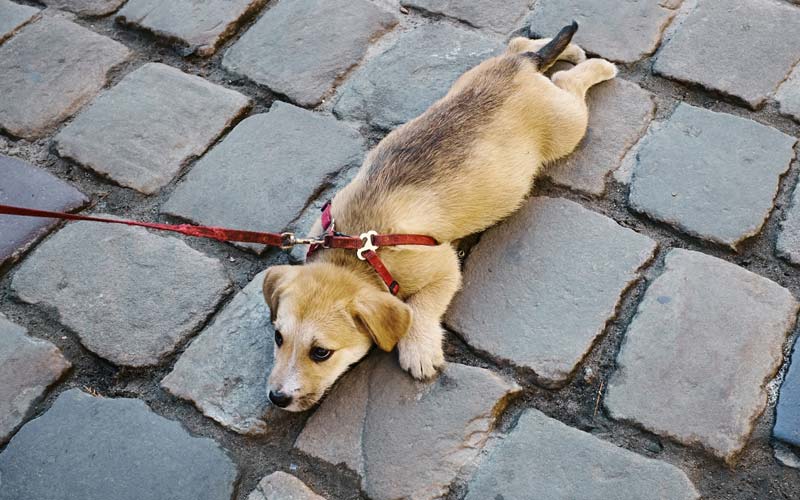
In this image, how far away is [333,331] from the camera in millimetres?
3039

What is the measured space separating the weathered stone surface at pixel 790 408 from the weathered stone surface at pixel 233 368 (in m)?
1.90

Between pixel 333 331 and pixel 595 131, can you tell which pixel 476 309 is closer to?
pixel 333 331

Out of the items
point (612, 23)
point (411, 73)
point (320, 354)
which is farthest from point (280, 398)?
point (612, 23)

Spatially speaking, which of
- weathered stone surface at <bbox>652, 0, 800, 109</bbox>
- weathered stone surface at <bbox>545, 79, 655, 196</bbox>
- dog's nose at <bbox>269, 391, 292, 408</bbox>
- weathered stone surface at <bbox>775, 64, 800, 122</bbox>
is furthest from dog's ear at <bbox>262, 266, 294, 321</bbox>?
weathered stone surface at <bbox>775, 64, 800, 122</bbox>

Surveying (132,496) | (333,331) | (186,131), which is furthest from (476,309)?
(186,131)

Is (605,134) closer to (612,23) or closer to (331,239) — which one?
(612,23)

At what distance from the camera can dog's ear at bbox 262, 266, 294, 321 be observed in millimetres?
3154

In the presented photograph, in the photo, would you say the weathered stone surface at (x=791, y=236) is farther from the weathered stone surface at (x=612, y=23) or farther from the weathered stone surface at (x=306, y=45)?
the weathered stone surface at (x=306, y=45)

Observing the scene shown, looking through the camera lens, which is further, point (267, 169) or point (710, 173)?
point (267, 169)

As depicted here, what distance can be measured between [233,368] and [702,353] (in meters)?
1.85

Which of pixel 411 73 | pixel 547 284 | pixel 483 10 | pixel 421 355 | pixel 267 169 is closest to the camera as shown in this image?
pixel 421 355

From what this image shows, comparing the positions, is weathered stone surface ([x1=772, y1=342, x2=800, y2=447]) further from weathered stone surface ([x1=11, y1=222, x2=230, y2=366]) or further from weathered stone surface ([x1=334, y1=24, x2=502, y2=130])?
weathered stone surface ([x1=11, y1=222, x2=230, y2=366])

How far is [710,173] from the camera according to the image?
3768 millimetres

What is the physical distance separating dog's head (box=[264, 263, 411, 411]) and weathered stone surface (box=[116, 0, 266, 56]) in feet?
6.51
